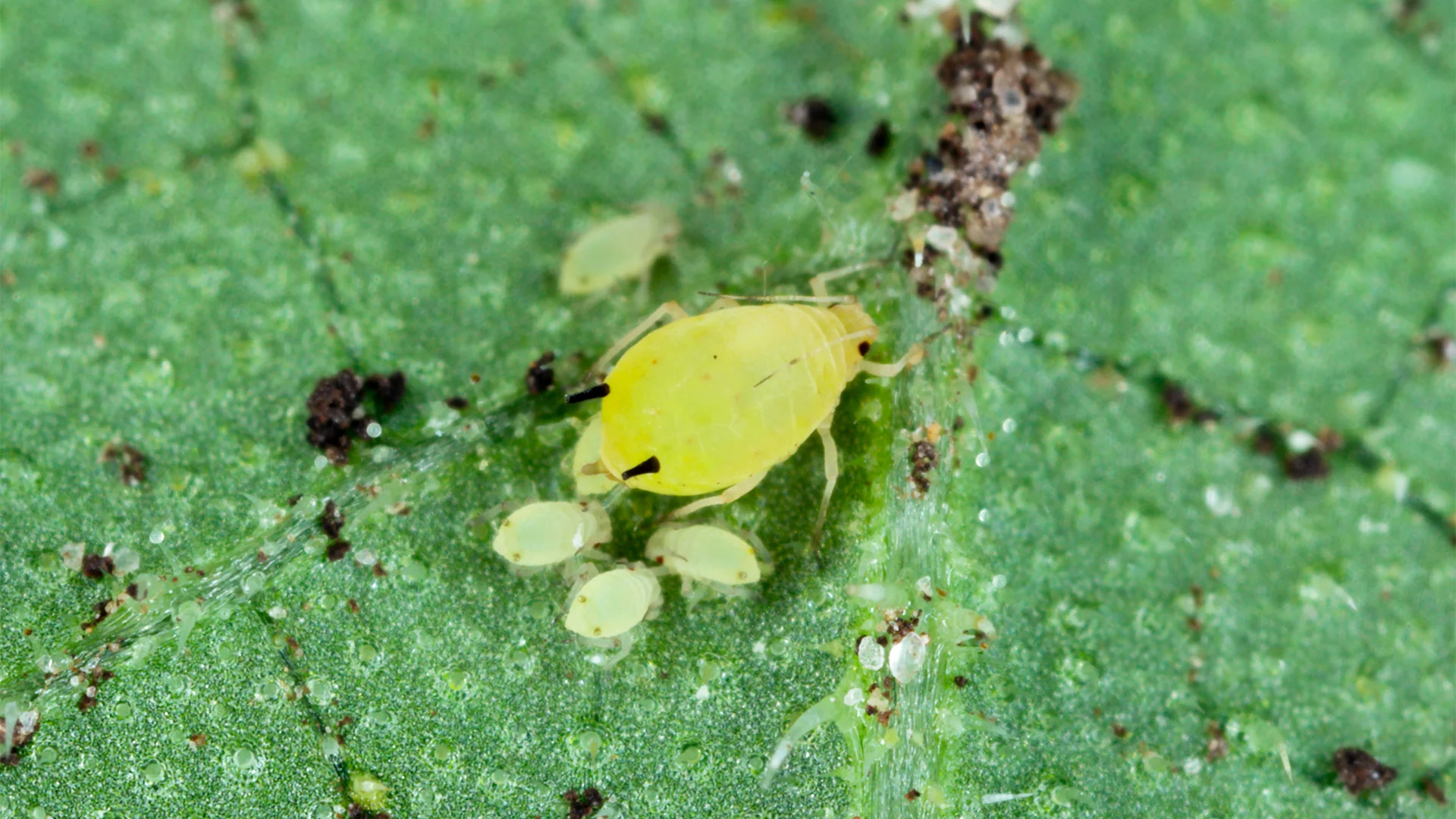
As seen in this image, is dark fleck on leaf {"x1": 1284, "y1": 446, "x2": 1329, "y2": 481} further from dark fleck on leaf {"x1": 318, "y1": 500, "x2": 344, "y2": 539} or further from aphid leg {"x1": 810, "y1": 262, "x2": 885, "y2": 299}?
dark fleck on leaf {"x1": 318, "y1": 500, "x2": 344, "y2": 539}

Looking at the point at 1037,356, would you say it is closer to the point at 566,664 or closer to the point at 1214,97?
the point at 1214,97

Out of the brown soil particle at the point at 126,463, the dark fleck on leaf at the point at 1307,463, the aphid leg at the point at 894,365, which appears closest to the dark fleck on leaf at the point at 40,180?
the brown soil particle at the point at 126,463

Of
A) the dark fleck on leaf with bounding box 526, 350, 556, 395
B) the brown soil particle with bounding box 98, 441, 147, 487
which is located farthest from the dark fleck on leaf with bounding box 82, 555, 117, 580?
the dark fleck on leaf with bounding box 526, 350, 556, 395

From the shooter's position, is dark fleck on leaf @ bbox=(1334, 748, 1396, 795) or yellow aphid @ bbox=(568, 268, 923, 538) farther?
dark fleck on leaf @ bbox=(1334, 748, 1396, 795)

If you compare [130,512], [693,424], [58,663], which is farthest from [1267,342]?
[58,663]

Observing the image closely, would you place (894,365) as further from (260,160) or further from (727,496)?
(260,160)

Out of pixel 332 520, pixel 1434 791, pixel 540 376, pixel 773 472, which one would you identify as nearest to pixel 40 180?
pixel 332 520
